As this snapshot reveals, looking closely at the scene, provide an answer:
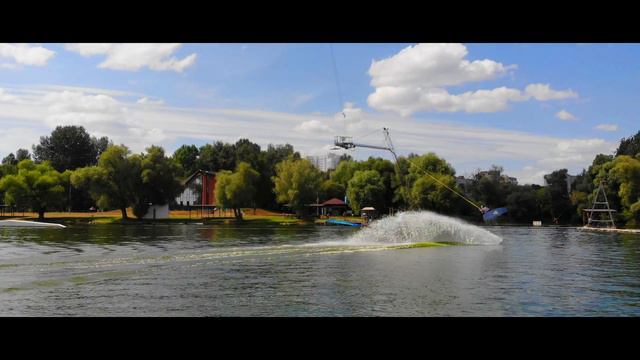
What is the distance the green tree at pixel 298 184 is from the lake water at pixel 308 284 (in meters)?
66.1

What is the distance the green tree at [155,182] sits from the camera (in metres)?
88.2

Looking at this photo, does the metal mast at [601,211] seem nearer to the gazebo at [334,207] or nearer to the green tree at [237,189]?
the gazebo at [334,207]

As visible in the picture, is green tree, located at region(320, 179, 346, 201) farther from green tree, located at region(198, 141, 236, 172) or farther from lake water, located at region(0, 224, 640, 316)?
lake water, located at region(0, 224, 640, 316)

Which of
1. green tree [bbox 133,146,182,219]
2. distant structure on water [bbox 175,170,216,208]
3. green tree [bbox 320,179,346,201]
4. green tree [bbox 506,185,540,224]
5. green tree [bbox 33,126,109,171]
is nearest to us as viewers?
green tree [bbox 133,146,182,219]

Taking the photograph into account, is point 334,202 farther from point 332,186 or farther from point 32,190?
point 32,190

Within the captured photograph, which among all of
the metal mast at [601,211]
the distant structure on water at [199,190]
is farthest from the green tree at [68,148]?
the metal mast at [601,211]

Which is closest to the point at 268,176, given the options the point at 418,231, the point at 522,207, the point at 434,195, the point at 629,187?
the point at 434,195

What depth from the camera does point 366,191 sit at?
99500 millimetres

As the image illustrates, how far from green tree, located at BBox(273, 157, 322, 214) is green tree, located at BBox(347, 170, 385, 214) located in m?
6.57

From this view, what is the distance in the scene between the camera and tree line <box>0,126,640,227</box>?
85.4 meters

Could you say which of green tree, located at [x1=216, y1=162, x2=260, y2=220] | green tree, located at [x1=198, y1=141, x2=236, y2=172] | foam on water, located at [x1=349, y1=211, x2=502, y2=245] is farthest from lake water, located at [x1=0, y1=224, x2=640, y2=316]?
green tree, located at [x1=198, y1=141, x2=236, y2=172]

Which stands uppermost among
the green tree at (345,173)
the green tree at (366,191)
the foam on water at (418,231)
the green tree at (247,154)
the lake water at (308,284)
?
the green tree at (247,154)
